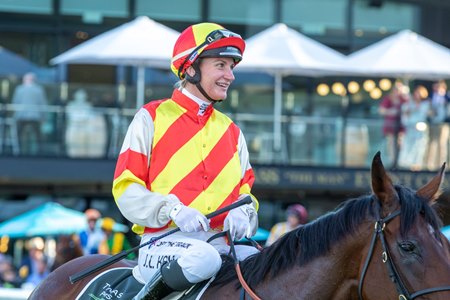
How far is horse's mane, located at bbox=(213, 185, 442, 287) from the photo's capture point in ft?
14.4

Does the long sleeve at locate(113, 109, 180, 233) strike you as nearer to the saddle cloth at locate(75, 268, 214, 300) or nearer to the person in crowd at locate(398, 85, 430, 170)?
the saddle cloth at locate(75, 268, 214, 300)

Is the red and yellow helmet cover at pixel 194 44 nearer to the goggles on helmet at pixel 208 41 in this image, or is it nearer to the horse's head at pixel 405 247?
the goggles on helmet at pixel 208 41

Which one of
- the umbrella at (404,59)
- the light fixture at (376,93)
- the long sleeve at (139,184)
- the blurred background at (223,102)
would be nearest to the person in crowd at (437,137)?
the blurred background at (223,102)

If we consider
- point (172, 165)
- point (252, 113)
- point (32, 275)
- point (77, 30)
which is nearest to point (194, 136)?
point (172, 165)

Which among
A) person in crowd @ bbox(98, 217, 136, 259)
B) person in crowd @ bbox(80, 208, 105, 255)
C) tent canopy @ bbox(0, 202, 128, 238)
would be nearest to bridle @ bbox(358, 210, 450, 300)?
person in crowd @ bbox(98, 217, 136, 259)

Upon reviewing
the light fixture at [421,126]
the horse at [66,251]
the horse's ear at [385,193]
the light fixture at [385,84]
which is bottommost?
the horse at [66,251]

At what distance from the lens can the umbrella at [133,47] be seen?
58.2 feet

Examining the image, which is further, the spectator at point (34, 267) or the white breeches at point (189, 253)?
the spectator at point (34, 267)

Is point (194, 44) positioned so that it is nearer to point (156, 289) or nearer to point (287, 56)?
point (156, 289)

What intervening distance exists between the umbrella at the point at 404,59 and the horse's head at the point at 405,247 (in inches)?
552

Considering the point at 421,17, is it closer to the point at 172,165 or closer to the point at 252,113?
the point at 252,113

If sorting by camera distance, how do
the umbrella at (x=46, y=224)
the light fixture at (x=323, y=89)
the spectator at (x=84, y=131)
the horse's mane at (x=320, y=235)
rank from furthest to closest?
the light fixture at (x=323, y=89) < the spectator at (x=84, y=131) < the umbrella at (x=46, y=224) < the horse's mane at (x=320, y=235)

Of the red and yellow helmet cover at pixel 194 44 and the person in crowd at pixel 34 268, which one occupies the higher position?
the red and yellow helmet cover at pixel 194 44

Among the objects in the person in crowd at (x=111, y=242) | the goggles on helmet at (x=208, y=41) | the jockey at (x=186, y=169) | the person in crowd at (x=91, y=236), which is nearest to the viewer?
the jockey at (x=186, y=169)
